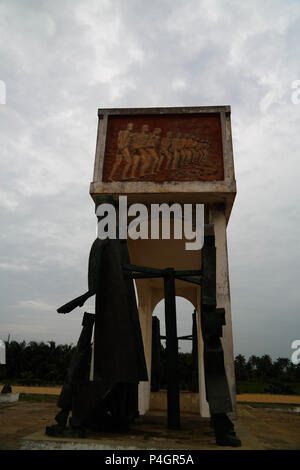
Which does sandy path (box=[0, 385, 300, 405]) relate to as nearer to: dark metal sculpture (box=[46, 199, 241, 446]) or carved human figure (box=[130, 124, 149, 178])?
carved human figure (box=[130, 124, 149, 178])

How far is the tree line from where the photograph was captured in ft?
101

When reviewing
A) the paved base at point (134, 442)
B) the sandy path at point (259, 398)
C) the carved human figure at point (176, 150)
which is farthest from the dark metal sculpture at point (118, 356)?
the sandy path at point (259, 398)

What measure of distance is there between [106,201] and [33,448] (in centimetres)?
347

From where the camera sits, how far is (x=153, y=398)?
1195 centimetres

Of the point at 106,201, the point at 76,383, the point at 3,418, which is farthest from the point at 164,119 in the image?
the point at 3,418

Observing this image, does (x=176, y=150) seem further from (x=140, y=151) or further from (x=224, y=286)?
(x=224, y=286)

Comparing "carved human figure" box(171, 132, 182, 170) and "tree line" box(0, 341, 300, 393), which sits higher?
"carved human figure" box(171, 132, 182, 170)

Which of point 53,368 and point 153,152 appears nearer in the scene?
point 153,152

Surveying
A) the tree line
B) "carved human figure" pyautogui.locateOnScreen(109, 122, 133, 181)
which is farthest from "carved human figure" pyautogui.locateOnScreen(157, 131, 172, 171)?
the tree line

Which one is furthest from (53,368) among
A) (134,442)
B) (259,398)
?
(134,442)

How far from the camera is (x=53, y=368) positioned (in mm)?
31688

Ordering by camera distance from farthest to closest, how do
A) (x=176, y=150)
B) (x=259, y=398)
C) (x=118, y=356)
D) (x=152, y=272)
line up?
(x=259, y=398) → (x=176, y=150) → (x=152, y=272) → (x=118, y=356)

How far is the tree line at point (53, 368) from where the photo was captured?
30703mm

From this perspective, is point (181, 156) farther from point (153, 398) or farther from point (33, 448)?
point (153, 398)
